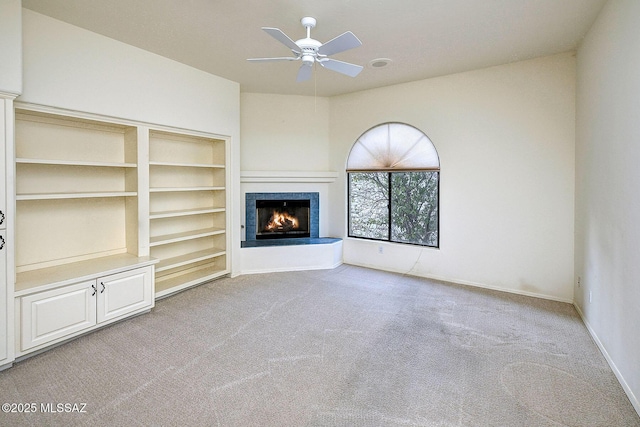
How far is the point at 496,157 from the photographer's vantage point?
170 inches

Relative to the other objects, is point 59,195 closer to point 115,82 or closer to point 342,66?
point 115,82

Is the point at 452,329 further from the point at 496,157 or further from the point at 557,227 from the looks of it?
the point at 496,157

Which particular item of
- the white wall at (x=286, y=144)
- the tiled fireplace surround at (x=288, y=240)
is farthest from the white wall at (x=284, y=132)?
the tiled fireplace surround at (x=288, y=240)

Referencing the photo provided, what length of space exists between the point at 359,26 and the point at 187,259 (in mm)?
3567

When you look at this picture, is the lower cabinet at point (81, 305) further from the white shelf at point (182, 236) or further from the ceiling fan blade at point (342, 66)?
the ceiling fan blade at point (342, 66)

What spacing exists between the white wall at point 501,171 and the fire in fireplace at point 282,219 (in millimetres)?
1678

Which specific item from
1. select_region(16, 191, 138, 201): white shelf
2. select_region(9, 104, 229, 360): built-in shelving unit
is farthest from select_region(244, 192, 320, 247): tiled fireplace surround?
select_region(16, 191, 138, 201): white shelf

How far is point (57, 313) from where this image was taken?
283cm

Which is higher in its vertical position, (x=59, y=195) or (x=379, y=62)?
(x=379, y=62)

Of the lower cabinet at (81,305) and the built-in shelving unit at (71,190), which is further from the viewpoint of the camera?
the built-in shelving unit at (71,190)

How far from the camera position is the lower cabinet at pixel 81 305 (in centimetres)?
268

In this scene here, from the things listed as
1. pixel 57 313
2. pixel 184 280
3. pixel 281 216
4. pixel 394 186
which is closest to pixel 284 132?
pixel 281 216

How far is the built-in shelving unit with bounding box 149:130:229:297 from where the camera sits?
169 inches

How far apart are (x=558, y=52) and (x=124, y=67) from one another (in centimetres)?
498
